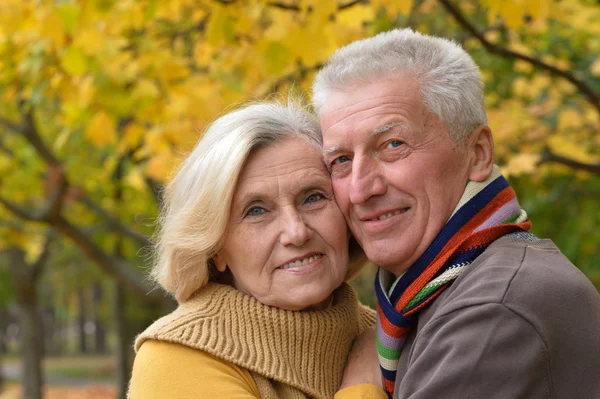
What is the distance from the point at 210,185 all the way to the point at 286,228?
0.29m

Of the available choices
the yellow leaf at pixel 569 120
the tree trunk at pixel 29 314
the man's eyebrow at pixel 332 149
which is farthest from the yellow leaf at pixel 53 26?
the tree trunk at pixel 29 314

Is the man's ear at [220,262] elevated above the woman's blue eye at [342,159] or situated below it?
below

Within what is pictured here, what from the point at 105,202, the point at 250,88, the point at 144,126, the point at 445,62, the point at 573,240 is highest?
the point at 445,62

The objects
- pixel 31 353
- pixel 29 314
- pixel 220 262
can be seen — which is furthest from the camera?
pixel 31 353

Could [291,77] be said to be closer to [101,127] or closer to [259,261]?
[101,127]

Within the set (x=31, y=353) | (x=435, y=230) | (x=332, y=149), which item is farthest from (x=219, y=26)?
(x=31, y=353)

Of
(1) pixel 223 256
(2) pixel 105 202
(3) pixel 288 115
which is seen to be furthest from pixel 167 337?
(2) pixel 105 202

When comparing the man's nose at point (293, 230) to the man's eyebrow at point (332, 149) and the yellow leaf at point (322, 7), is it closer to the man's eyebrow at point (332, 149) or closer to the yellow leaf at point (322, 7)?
the man's eyebrow at point (332, 149)

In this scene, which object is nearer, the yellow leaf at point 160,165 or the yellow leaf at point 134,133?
the yellow leaf at point 160,165

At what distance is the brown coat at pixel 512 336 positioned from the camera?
74.6 inches

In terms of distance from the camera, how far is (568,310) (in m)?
2.00

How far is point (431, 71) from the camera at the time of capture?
2.45 metres

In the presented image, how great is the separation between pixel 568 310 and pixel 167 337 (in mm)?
1217

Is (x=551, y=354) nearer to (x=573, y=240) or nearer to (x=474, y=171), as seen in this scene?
(x=474, y=171)
